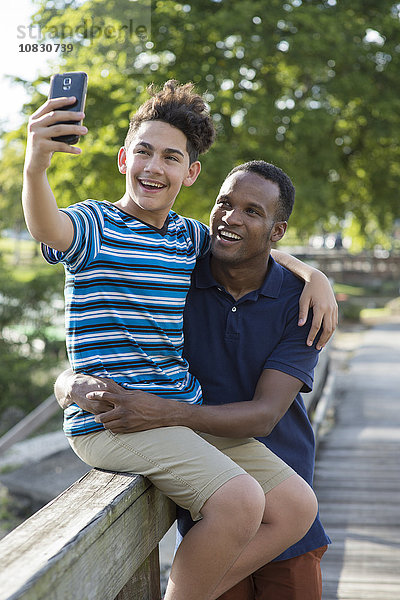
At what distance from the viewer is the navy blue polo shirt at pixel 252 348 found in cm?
231

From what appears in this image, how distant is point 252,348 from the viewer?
232 cm

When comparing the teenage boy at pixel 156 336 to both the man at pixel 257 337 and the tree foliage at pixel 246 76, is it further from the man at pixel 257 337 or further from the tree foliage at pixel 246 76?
the tree foliage at pixel 246 76

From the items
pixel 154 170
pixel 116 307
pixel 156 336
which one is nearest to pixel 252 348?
pixel 156 336

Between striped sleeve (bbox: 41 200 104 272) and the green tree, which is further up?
striped sleeve (bbox: 41 200 104 272)

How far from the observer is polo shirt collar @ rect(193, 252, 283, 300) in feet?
7.83

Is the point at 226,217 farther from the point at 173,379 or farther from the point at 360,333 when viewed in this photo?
the point at 360,333

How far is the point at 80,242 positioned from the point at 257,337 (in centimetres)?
69

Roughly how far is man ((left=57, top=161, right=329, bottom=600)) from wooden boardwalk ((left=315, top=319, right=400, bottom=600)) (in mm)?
1117

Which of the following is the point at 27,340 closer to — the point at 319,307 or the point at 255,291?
the point at 255,291

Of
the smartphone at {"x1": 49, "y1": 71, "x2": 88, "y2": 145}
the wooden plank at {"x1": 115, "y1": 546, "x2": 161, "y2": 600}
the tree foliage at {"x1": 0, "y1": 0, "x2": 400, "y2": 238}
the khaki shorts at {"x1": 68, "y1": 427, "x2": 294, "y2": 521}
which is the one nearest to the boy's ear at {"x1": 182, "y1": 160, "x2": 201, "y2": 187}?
the smartphone at {"x1": 49, "y1": 71, "x2": 88, "y2": 145}

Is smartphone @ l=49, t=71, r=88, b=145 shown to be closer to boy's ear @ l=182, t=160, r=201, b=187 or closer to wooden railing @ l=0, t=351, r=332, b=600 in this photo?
boy's ear @ l=182, t=160, r=201, b=187

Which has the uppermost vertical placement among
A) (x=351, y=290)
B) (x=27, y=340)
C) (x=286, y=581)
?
(x=286, y=581)

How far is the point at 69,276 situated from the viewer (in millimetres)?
2000

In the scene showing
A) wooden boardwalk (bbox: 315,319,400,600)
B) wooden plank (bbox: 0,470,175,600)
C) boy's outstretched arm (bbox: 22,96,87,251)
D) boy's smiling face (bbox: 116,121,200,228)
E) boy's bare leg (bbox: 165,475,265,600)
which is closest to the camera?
wooden plank (bbox: 0,470,175,600)
